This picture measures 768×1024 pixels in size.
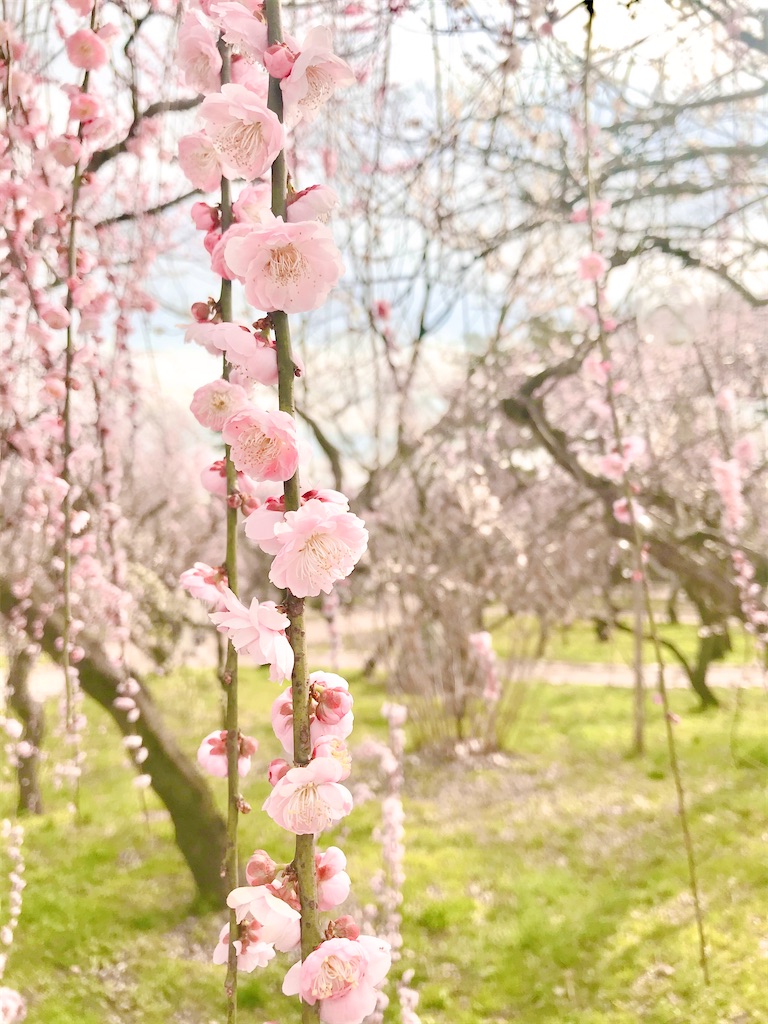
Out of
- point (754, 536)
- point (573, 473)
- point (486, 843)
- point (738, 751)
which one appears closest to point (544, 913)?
point (486, 843)

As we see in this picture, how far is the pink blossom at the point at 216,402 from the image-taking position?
2.46 ft

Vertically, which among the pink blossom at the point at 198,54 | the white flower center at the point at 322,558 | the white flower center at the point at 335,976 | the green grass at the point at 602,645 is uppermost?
the pink blossom at the point at 198,54

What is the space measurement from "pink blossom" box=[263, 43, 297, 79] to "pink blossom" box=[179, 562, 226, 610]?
444mm

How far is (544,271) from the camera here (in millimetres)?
4359

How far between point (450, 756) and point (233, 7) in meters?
5.42

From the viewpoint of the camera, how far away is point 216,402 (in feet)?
2.52

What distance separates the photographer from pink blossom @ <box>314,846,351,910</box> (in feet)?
2.34

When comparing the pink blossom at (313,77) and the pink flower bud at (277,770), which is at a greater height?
the pink blossom at (313,77)

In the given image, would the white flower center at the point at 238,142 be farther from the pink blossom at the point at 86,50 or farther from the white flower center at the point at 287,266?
the pink blossom at the point at 86,50

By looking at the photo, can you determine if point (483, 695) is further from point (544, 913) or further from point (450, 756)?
point (544, 913)

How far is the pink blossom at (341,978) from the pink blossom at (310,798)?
0.09 m

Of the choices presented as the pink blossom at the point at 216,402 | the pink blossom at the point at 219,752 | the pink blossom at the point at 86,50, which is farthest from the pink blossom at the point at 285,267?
the pink blossom at the point at 86,50

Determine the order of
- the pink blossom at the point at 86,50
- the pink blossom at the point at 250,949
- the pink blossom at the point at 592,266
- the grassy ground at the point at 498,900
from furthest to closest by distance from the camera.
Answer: the grassy ground at the point at 498,900 < the pink blossom at the point at 592,266 < the pink blossom at the point at 86,50 < the pink blossom at the point at 250,949

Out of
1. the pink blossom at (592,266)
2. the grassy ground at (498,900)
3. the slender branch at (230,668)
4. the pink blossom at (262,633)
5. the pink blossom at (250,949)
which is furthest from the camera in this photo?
the grassy ground at (498,900)
